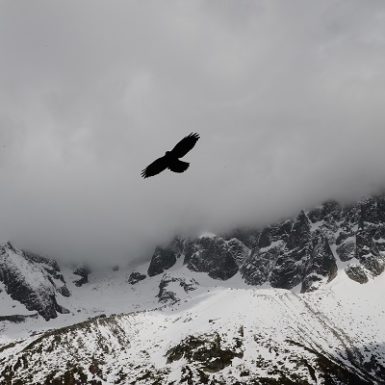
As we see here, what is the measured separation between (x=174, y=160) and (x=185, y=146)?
4.90 feet

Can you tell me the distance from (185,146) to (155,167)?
3.02m

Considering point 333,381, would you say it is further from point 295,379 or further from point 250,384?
point 250,384

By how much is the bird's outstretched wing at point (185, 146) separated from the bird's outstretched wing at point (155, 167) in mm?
1046

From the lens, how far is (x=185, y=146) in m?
52.8

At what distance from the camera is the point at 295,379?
19812 centimetres

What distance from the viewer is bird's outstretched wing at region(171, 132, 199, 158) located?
172 ft

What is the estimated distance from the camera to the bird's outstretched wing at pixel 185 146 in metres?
52.5

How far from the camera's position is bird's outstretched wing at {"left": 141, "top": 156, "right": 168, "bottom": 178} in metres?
53.3

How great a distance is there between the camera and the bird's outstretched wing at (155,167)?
5328 centimetres

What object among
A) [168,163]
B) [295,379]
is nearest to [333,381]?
[295,379]

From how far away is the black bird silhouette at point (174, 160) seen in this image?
173 ft

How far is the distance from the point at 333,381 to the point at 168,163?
16281 cm

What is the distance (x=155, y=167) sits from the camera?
53.6 metres

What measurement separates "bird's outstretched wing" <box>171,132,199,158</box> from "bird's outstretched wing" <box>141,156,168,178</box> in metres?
1.05
